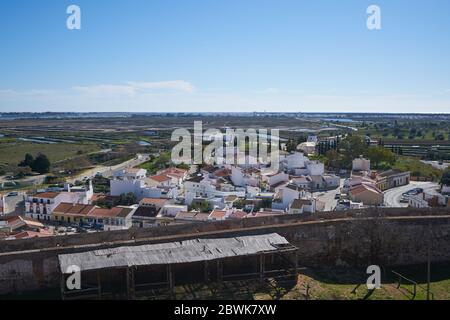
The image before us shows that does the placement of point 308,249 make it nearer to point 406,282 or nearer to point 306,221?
point 306,221

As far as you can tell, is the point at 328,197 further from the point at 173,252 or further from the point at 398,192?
the point at 173,252

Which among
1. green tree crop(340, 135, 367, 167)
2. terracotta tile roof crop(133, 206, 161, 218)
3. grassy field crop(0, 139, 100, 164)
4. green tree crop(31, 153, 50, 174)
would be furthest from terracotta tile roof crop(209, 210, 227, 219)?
grassy field crop(0, 139, 100, 164)

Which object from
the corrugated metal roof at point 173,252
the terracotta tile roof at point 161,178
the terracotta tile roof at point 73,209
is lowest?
the terracotta tile roof at point 73,209

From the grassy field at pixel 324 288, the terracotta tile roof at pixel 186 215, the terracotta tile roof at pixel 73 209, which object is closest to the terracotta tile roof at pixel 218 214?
the terracotta tile roof at pixel 186 215

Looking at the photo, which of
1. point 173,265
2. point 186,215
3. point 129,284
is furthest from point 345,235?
point 186,215

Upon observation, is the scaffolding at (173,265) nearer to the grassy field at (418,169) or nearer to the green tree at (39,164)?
the grassy field at (418,169)

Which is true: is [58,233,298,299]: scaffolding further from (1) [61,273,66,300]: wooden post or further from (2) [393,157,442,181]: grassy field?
(2) [393,157,442,181]: grassy field
